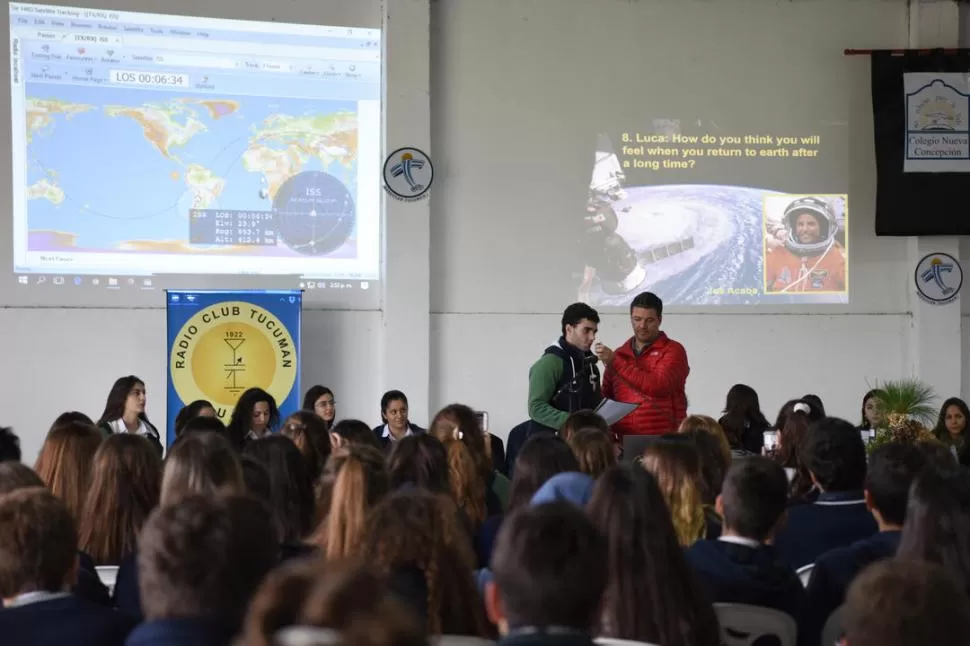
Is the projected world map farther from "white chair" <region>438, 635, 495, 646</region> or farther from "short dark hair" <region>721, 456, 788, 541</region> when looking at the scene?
"white chair" <region>438, 635, 495, 646</region>

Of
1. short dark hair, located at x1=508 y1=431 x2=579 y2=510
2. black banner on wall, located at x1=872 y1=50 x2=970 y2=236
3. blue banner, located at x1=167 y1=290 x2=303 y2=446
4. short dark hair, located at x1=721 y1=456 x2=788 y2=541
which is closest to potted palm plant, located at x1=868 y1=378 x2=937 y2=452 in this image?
short dark hair, located at x1=721 y1=456 x2=788 y2=541

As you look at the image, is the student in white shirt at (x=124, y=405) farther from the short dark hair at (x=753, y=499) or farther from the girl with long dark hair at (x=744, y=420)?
the short dark hair at (x=753, y=499)

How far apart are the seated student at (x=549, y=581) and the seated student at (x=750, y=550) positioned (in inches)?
35.7

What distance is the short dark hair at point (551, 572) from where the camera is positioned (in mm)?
1568

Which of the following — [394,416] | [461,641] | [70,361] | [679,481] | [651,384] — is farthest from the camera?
[70,361]

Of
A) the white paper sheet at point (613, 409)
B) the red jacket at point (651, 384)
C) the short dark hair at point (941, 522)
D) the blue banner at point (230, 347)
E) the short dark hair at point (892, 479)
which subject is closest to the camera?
the short dark hair at point (941, 522)

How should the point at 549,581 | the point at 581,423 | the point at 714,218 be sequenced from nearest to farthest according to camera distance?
the point at 549,581
the point at 581,423
the point at 714,218

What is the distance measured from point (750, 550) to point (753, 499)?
12cm

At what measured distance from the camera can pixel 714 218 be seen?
8.27 metres

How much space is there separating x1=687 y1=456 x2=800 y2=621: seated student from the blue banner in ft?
16.4

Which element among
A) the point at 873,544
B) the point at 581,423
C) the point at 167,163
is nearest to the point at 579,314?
the point at 581,423

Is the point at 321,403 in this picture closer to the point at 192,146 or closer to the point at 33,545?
the point at 192,146

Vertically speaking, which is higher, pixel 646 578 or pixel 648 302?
pixel 648 302

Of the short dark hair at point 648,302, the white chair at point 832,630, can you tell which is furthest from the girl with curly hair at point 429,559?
the short dark hair at point 648,302
